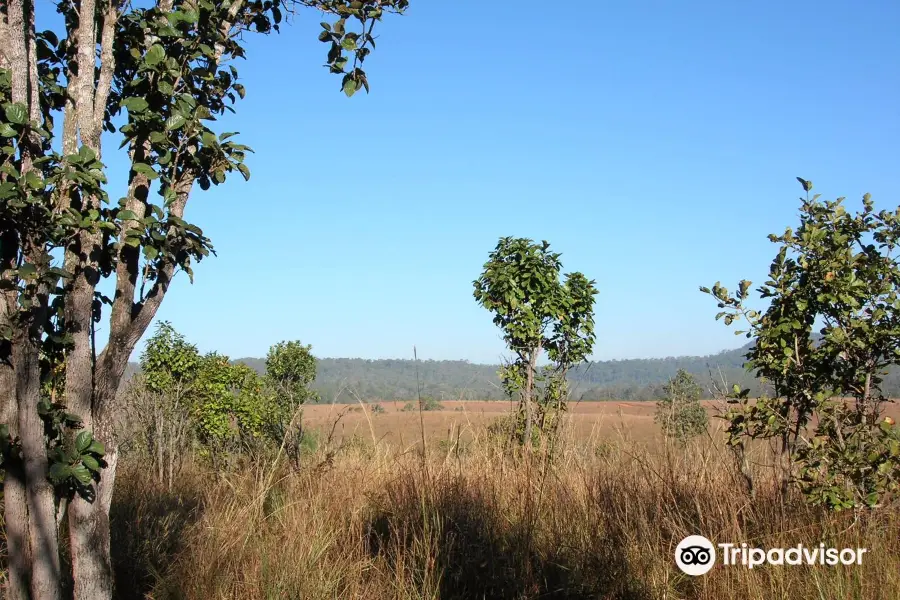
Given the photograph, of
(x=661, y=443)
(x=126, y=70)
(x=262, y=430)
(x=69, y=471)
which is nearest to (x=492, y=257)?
(x=661, y=443)

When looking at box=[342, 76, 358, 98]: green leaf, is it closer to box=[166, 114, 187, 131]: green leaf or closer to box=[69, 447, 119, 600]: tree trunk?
box=[166, 114, 187, 131]: green leaf

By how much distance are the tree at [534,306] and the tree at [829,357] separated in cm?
483

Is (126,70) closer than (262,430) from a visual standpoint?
Yes

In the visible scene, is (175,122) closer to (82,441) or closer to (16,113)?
(16,113)

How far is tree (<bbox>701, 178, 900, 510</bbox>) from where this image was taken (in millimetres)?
4004

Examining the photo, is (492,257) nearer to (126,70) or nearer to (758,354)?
(758,354)

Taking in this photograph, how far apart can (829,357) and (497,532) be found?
90.5 inches

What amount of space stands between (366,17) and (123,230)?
166 cm

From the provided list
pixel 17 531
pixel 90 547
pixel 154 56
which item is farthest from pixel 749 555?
pixel 154 56

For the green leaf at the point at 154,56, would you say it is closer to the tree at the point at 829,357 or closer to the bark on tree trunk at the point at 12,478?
the bark on tree trunk at the point at 12,478

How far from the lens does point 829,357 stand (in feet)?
14.2

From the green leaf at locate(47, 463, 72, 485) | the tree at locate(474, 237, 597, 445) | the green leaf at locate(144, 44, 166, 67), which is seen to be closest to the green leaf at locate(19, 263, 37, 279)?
the green leaf at locate(47, 463, 72, 485)

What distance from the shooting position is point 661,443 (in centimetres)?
580

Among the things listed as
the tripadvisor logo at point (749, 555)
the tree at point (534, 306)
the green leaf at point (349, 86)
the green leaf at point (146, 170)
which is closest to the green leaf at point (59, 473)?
the green leaf at point (146, 170)
